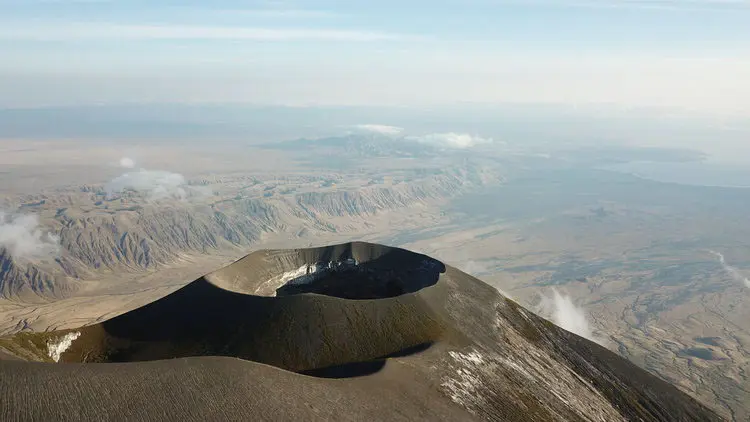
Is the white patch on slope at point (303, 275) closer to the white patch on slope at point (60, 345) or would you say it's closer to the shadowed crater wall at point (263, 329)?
the shadowed crater wall at point (263, 329)

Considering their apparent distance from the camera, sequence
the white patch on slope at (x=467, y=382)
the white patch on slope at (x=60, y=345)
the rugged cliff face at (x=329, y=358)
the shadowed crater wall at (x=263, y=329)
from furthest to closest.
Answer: the shadowed crater wall at (x=263, y=329), the white patch on slope at (x=60, y=345), the white patch on slope at (x=467, y=382), the rugged cliff face at (x=329, y=358)

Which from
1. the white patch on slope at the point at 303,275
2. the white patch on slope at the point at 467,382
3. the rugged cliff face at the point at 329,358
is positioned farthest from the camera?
the white patch on slope at the point at 303,275

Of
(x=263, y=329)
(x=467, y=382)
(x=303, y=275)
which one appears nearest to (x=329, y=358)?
(x=263, y=329)

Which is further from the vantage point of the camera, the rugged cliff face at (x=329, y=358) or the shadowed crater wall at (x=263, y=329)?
the shadowed crater wall at (x=263, y=329)

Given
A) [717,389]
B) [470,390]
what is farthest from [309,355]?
[717,389]

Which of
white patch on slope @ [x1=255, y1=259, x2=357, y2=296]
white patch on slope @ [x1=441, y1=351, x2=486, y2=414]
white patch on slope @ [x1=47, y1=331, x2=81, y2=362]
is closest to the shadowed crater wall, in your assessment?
white patch on slope @ [x1=47, y1=331, x2=81, y2=362]

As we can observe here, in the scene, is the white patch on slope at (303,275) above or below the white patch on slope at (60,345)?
below

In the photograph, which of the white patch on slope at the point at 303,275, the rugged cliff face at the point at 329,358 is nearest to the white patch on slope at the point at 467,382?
the rugged cliff face at the point at 329,358

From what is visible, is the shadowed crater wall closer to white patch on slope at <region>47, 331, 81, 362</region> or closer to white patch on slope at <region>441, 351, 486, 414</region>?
white patch on slope at <region>47, 331, 81, 362</region>
